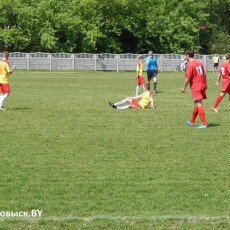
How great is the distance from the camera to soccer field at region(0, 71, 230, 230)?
7.44 meters

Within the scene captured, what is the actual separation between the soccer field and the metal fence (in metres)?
42.8

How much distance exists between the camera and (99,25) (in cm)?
6569

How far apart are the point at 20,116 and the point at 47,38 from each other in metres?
45.4

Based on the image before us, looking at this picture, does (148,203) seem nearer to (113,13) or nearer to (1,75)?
(1,75)

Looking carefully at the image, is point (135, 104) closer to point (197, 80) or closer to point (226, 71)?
point (226, 71)

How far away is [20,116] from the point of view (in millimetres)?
17703

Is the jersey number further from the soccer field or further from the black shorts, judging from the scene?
the black shorts

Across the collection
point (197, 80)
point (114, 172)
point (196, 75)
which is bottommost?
point (114, 172)

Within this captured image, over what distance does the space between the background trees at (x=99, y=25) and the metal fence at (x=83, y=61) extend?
2748mm

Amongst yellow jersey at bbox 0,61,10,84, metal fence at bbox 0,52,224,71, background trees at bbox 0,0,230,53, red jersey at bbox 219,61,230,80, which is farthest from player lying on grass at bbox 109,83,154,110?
background trees at bbox 0,0,230,53

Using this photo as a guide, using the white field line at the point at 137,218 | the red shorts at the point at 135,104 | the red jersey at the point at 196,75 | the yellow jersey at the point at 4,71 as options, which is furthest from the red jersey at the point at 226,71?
the white field line at the point at 137,218

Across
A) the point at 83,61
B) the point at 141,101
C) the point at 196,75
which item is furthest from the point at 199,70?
the point at 83,61

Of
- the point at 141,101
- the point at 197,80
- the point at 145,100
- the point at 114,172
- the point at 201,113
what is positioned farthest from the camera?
the point at 141,101

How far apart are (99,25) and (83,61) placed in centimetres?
596
